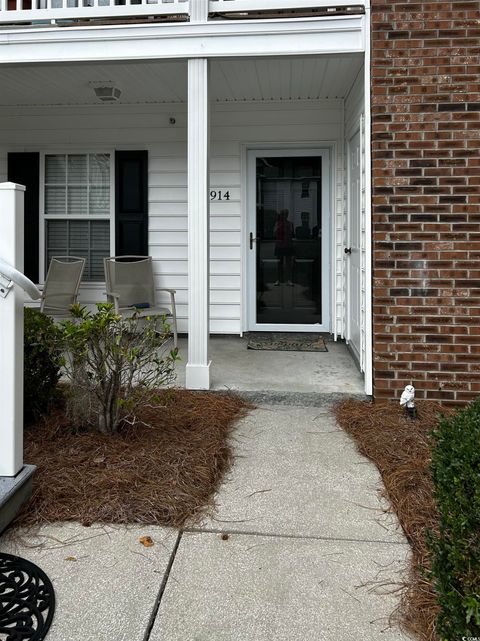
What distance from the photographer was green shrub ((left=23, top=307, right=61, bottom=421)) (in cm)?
336

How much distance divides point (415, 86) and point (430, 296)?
1507 millimetres

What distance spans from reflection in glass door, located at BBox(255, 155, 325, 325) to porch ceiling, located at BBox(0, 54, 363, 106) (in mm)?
805

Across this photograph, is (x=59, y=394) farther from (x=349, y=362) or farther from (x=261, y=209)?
(x=261, y=209)

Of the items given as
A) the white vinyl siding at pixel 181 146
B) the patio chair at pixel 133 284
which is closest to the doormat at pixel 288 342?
the white vinyl siding at pixel 181 146

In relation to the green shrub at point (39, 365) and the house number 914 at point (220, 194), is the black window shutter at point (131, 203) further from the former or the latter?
the green shrub at point (39, 365)

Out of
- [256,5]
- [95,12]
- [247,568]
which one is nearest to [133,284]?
[95,12]

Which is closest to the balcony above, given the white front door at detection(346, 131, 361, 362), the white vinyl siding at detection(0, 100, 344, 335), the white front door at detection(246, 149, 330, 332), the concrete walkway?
the white front door at detection(346, 131, 361, 362)

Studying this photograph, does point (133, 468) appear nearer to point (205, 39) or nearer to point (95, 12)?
point (205, 39)

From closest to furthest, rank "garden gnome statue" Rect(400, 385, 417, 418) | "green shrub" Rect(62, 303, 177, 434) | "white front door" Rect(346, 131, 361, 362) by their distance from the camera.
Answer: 1. "green shrub" Rect(62, 303, 177, 434)
2. "garden gnome statue" Rect(400, 385, 417, 418)
3. "white front door" Rect(346, 131, 361, 362)

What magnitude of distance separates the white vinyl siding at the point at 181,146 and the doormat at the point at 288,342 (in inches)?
13.9

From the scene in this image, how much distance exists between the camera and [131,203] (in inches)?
258

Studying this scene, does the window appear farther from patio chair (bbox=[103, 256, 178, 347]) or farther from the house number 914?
the house number 914

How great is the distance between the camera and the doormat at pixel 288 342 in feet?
19.0

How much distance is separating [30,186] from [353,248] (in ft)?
12.7
